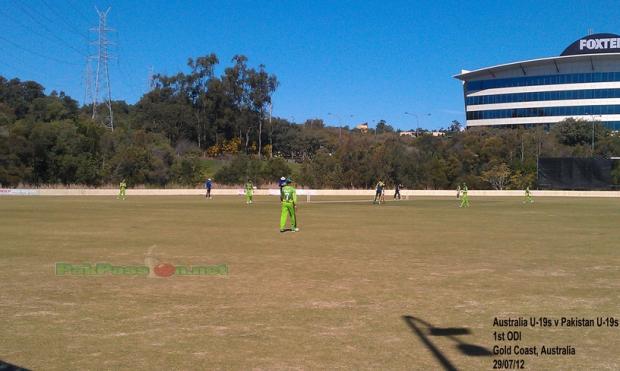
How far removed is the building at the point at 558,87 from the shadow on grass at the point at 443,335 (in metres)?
111

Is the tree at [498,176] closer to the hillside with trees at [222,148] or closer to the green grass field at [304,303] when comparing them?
the hillside with trees at [222,148]

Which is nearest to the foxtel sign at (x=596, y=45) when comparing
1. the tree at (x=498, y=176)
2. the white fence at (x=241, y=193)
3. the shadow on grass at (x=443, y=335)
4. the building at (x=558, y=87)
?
the building at (x=558, y=87)

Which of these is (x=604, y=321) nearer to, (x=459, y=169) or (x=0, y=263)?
(x=0, y=263)

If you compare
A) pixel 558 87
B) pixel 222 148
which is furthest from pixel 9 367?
pixel 558 87

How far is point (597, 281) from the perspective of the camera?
35.3ft

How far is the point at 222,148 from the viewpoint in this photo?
105312mm

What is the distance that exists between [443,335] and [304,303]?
2423 millimetres

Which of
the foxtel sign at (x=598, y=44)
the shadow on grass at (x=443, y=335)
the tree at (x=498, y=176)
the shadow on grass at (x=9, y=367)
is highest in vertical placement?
the foxtel sign at (x=598, y=44)

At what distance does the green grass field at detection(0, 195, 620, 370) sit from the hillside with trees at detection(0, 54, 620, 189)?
196 ft

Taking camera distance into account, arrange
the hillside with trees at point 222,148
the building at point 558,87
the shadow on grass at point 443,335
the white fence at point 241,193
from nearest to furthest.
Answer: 1. the shadow on grass at point 443,335
2. the white fence at point 241,193
3. the hillside with trees at point 222,148
4. the building at point 558,87

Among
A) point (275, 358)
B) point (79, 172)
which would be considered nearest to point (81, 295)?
point (275, 358)

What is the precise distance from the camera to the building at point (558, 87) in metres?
108

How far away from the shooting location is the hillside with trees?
7312cm

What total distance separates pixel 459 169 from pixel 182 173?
3647cm
